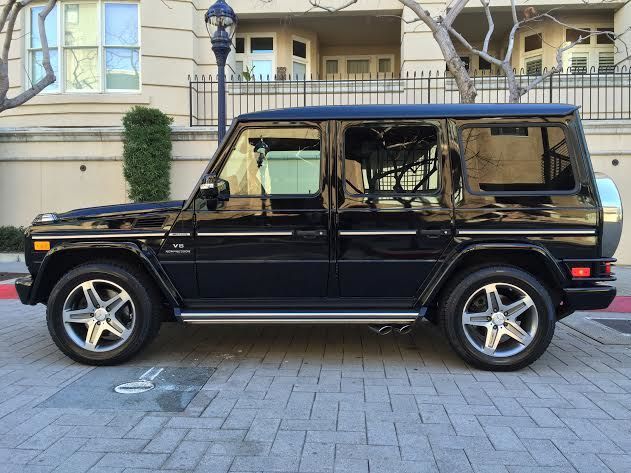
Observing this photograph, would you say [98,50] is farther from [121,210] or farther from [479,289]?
[479,289]

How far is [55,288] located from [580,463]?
4.20 m

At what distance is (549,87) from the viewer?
12.5 metres

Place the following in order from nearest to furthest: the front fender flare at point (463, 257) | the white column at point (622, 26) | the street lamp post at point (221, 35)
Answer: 1. the front fender flare at point (463, 257)
2. the street lamp post at point (221, 35)
3. the white column at point (622, 26)

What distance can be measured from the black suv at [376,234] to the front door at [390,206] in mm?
12

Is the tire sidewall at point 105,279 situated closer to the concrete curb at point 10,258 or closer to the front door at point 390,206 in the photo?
the front door at point 390,206

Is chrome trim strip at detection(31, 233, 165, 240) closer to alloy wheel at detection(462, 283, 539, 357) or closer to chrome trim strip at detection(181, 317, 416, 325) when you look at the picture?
chrome trim strip at detection(181, 317, 416, 325)

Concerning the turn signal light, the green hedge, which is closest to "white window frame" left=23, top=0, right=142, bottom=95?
the green hedge

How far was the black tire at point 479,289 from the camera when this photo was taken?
4473mm

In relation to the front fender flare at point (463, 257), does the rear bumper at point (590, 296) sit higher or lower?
lower

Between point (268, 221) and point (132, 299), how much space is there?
4.47ft

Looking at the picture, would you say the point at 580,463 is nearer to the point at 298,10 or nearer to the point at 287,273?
the point at 287,273

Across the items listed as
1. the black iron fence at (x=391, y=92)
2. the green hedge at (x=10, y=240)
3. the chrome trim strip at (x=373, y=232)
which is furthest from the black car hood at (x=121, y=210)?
the green hedge at (x=10, y=240)

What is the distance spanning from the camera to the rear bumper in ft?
14.7

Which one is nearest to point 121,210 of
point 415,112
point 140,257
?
point 140,257
